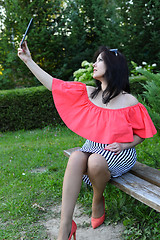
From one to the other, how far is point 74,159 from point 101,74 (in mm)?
737

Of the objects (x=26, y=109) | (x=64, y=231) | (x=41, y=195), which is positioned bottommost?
(x=41, y=195)

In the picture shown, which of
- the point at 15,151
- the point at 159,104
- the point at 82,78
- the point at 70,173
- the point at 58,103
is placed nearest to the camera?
the point at 70,173

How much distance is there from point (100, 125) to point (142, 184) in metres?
0.54

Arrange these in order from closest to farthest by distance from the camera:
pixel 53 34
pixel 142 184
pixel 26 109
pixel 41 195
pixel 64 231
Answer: pixel 64 231 < pixel 142 184 < pixel 41 195 < pixel 26 109 < pixel 53 34

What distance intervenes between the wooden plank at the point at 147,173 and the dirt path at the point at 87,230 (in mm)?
455

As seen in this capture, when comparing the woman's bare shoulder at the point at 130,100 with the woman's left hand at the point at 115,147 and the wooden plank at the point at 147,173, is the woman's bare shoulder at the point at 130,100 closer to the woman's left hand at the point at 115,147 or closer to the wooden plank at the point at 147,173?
the woman's left hand at the point at 115,147

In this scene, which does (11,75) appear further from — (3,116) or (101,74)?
(101,74)

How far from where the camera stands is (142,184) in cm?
180

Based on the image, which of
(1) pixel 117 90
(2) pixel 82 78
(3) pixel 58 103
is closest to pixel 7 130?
(2) pixel 82 78

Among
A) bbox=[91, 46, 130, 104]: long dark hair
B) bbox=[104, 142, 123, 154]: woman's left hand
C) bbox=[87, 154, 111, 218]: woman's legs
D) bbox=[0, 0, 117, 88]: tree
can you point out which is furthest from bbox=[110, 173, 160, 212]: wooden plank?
bbox=[0, 0, 117, 88]: tree

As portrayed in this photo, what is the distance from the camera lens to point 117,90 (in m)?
2.06

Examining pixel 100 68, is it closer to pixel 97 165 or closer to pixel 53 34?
pixel 97 165

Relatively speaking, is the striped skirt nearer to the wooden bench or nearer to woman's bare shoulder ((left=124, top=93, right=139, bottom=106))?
the wooden bench

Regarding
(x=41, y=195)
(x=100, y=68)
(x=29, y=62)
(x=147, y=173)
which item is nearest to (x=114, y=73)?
(x=100, y=68)
